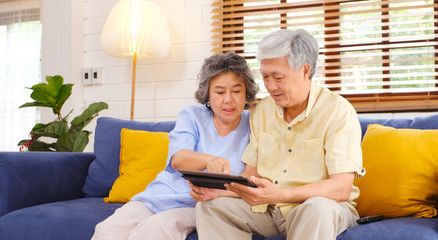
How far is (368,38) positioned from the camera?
3.06m

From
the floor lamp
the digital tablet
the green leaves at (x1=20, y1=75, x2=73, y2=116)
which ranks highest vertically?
the floor lamp

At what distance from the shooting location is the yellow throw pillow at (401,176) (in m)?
1.86

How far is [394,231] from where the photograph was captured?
1598 mm

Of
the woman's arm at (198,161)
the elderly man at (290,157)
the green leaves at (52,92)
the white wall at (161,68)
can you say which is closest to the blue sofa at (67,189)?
the elderly man at (290,157)

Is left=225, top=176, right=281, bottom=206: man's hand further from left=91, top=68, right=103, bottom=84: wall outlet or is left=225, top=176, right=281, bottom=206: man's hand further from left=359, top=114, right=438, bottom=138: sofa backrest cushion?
left=91, top=68, right=103, bottom=84: wall outlet

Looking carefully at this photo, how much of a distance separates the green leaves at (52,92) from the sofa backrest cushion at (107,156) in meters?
0.58

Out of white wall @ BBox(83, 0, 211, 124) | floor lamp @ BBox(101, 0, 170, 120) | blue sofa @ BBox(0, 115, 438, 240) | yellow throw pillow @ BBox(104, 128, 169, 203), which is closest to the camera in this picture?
blue sofa @ BBox(0, 115, 438, 240)

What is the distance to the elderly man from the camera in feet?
5.18

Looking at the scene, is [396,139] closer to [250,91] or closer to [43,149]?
[250,91]

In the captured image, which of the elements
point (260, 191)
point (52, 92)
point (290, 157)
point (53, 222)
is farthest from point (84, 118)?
point (260, 191)

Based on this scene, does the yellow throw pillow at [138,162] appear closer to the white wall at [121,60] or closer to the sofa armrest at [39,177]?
the sofa armrest at [39,177]

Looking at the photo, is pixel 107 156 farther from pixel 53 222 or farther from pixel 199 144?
pixel 199 144

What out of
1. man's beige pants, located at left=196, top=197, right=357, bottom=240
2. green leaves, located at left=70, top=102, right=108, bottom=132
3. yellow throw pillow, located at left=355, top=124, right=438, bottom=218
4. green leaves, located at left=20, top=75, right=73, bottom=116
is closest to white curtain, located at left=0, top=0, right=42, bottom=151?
green leaves, located at left=20, top=75, right=73, bottom=116

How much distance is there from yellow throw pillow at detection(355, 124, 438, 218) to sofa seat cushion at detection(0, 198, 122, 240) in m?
1.10
